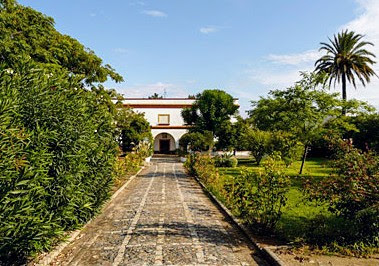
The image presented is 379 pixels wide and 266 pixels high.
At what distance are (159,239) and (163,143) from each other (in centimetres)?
4509

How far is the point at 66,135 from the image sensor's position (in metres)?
5.85

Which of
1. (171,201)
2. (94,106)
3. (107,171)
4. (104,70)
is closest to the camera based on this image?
(94,106)

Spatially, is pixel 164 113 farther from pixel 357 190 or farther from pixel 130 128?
pixel 357 190

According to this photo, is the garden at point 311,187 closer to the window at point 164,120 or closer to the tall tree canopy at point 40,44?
the tall tree canopy at point 40,44

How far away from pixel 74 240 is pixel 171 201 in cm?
461

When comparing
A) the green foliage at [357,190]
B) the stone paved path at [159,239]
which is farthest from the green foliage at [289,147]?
the green foliage at [357,190]

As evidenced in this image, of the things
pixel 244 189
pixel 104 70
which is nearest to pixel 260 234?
pixel 244 189

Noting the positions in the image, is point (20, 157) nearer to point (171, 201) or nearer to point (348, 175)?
point (348, 175)

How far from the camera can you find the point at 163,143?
2024 inches

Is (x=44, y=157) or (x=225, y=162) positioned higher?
(x=44, y=157)

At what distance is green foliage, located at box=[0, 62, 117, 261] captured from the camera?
160 inches

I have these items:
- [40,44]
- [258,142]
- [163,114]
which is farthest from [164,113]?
[40,44]

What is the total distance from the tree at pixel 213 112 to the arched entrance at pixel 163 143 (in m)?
15.3

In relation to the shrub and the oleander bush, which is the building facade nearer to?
the oleander bush
